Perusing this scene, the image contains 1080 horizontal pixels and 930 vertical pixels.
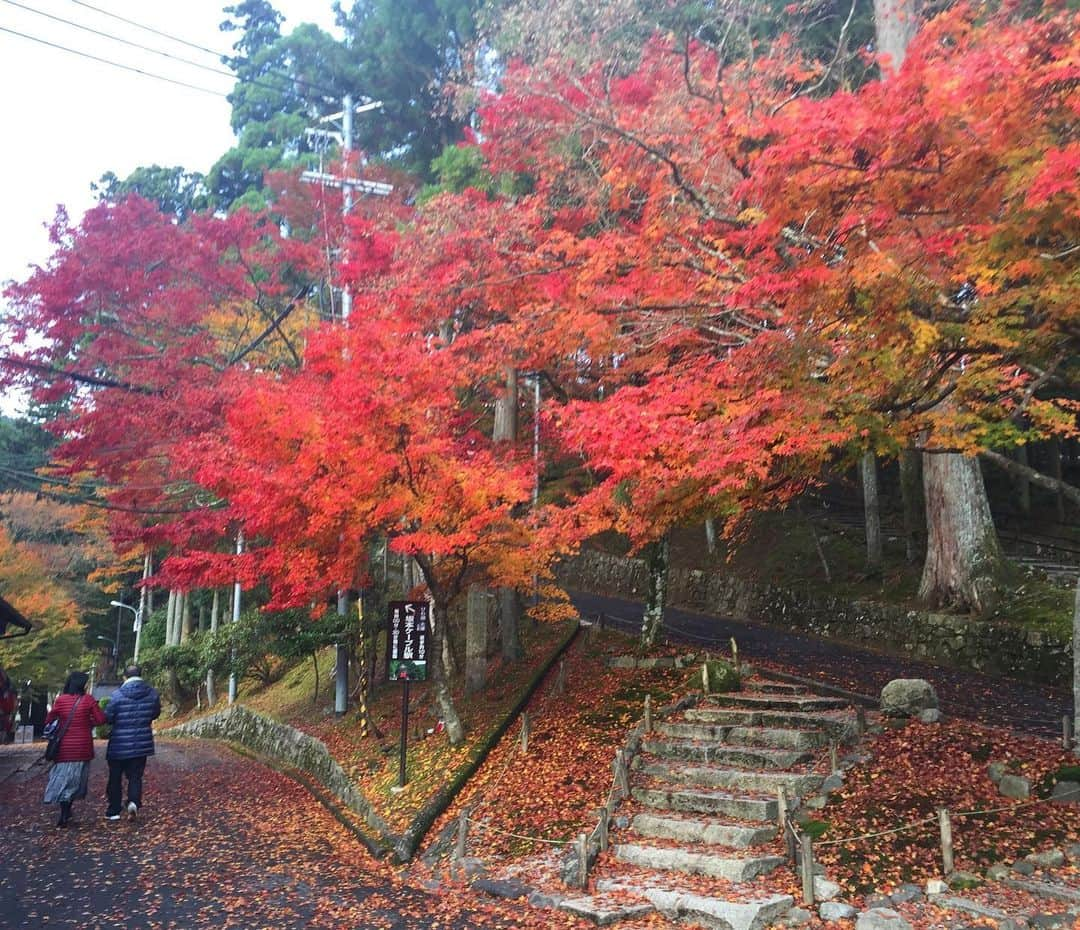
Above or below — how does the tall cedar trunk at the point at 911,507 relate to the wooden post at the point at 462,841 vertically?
above

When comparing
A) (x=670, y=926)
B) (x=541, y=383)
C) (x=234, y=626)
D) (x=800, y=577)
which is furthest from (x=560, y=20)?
(x=234, y=626)

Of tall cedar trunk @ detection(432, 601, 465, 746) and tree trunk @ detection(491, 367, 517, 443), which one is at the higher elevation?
tree trunk @ detection(491, 367, 517, 443)

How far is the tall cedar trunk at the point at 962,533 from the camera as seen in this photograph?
50.3 feet

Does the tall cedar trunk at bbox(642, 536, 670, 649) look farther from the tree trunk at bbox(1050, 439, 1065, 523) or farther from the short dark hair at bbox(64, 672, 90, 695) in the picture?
the tree trunk at bbox(1050, 439, 1065, 523)

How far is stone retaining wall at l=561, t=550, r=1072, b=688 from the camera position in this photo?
46.1 feet

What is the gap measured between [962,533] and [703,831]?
9625 millimetres

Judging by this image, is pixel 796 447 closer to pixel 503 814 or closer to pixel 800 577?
pixel 503 814

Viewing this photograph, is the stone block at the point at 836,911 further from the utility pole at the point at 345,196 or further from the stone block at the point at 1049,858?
the utility pole at the point at 345,196

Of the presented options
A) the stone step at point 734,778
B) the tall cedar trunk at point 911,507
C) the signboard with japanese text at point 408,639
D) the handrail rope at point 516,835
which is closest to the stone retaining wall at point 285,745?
the handrail rope at point 516,835

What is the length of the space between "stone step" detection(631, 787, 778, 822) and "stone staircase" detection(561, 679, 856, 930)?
0.04ft

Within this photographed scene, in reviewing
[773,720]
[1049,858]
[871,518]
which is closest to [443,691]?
[773,720]

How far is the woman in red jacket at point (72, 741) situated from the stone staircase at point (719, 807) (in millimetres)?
6108

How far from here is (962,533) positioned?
50.7 feet

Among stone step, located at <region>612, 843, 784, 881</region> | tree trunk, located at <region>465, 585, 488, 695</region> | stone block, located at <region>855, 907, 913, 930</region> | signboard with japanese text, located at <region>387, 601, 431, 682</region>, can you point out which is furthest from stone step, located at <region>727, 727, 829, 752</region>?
tree trunk, located at <region>465, 585, 488, 695</region>
